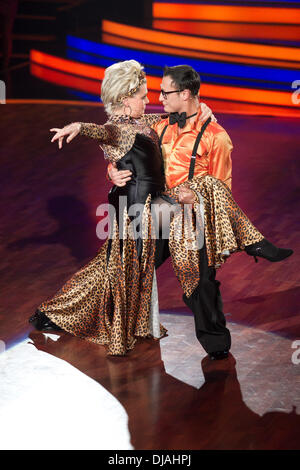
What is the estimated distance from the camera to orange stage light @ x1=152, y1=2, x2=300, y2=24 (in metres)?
11.2

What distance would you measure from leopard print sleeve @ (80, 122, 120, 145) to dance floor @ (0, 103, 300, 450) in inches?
41.4

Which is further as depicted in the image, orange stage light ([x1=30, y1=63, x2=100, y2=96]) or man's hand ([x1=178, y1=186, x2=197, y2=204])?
orange stage light ([x1=30, y1=63, x2=100, y2=96])

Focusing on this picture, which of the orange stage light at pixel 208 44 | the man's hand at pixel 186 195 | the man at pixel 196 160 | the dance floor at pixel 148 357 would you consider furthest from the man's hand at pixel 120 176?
the orange stage light at pixel 208 44

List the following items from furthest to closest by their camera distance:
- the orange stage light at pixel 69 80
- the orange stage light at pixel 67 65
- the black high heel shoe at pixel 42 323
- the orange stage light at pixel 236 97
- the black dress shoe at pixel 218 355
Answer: the orange stage light at pixel 67 65, the orange stage light at pixel 69 80, the orange stage light at pixel 236 97, the black high heel shoe at pixel 42 323, the black dress shoe at pixel 218 355

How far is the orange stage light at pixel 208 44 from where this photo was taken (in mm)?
9336

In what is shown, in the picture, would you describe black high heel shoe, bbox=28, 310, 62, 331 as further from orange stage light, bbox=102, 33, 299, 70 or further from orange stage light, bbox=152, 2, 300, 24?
orange stage light, bbox=152, 2, 300, 24

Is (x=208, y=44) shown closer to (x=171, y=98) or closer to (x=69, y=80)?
(x=69, y=80)

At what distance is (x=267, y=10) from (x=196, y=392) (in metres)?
8.73

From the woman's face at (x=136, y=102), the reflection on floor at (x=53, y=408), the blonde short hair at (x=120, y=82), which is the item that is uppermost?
the blonde short hair at (x=120, y=82)

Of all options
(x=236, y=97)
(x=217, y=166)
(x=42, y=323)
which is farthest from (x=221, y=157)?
(x=236, y=97)

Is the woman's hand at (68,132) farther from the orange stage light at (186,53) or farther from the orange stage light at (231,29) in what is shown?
the orange stage light at (231,29)

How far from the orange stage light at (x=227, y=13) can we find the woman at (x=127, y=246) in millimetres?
7766

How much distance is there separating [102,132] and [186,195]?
479 millimetres

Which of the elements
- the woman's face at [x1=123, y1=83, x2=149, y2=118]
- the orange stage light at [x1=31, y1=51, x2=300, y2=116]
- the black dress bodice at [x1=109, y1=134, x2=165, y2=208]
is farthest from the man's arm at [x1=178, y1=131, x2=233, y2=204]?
the orange stage light at [x1=31, y1=51, x2=300, y2=116]
